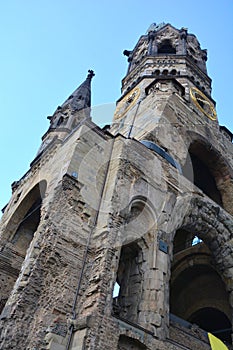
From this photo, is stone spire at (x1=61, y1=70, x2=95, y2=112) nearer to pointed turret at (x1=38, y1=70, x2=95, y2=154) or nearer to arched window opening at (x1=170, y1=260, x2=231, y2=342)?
pointed turret at (x1=38, y1=70, x2=95, y2=154)

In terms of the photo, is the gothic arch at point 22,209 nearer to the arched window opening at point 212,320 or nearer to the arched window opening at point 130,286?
the arched window opening at point 130,286

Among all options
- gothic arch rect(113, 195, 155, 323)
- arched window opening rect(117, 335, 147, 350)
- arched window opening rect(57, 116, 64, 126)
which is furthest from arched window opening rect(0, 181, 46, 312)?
arched window opening rect(117, 335, 147, 350)

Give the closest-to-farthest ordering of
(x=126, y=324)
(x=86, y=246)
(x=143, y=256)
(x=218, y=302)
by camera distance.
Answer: (x=126, y=324) < (x=86, y=246) < (x=143, y=256) < (x=218, y=302)

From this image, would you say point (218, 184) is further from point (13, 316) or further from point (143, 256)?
point (13, 316)

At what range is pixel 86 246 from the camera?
7.77 metres

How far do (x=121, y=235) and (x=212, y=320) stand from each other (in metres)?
7.89

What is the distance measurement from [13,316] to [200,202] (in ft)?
21.1

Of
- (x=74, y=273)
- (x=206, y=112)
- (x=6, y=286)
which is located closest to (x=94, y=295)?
(x=74, y=273)

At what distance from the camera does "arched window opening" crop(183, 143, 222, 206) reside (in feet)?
52.1

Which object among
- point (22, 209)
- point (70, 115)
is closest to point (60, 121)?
point (70, 115)

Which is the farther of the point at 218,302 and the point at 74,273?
the point at 218,302

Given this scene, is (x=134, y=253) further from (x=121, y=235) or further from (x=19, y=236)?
(x=19, y=236)

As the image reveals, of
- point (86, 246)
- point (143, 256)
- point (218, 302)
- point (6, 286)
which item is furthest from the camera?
point (218, 302)

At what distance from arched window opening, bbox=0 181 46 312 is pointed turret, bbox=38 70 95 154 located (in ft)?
10.3
